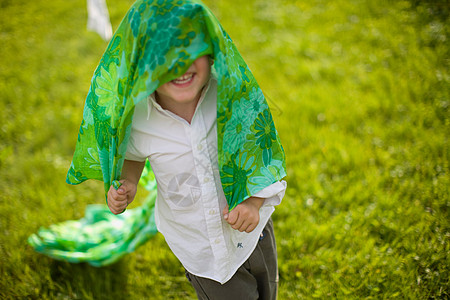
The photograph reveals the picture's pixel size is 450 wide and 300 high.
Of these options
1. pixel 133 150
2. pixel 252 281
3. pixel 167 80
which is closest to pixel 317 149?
pixel 252 281

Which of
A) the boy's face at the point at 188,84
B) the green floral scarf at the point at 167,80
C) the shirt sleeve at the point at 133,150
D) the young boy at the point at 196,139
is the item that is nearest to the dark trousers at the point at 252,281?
the young boy at the point at 196,139

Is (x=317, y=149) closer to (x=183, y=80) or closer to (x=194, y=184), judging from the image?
(x=194, y=184)

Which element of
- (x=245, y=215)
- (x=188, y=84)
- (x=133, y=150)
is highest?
(x=188, y=84)

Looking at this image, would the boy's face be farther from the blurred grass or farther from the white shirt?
the blurred grass

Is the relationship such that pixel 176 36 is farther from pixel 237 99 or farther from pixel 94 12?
pixel 94 12

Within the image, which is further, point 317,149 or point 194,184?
point 317,149

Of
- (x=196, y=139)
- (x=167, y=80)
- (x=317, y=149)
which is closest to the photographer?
(x=167, y=80)

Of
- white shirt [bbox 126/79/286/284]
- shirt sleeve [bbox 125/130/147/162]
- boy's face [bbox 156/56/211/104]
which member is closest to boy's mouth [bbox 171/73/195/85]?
boy's face [bbox 156/56/211/104]

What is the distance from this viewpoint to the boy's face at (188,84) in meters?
1.32

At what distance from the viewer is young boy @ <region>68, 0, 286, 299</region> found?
1241 mm

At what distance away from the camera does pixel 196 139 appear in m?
1.44

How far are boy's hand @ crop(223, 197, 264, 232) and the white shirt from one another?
5 centimetres

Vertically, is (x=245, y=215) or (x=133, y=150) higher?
(x=133, y=150)

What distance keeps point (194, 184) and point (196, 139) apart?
0.61ft
